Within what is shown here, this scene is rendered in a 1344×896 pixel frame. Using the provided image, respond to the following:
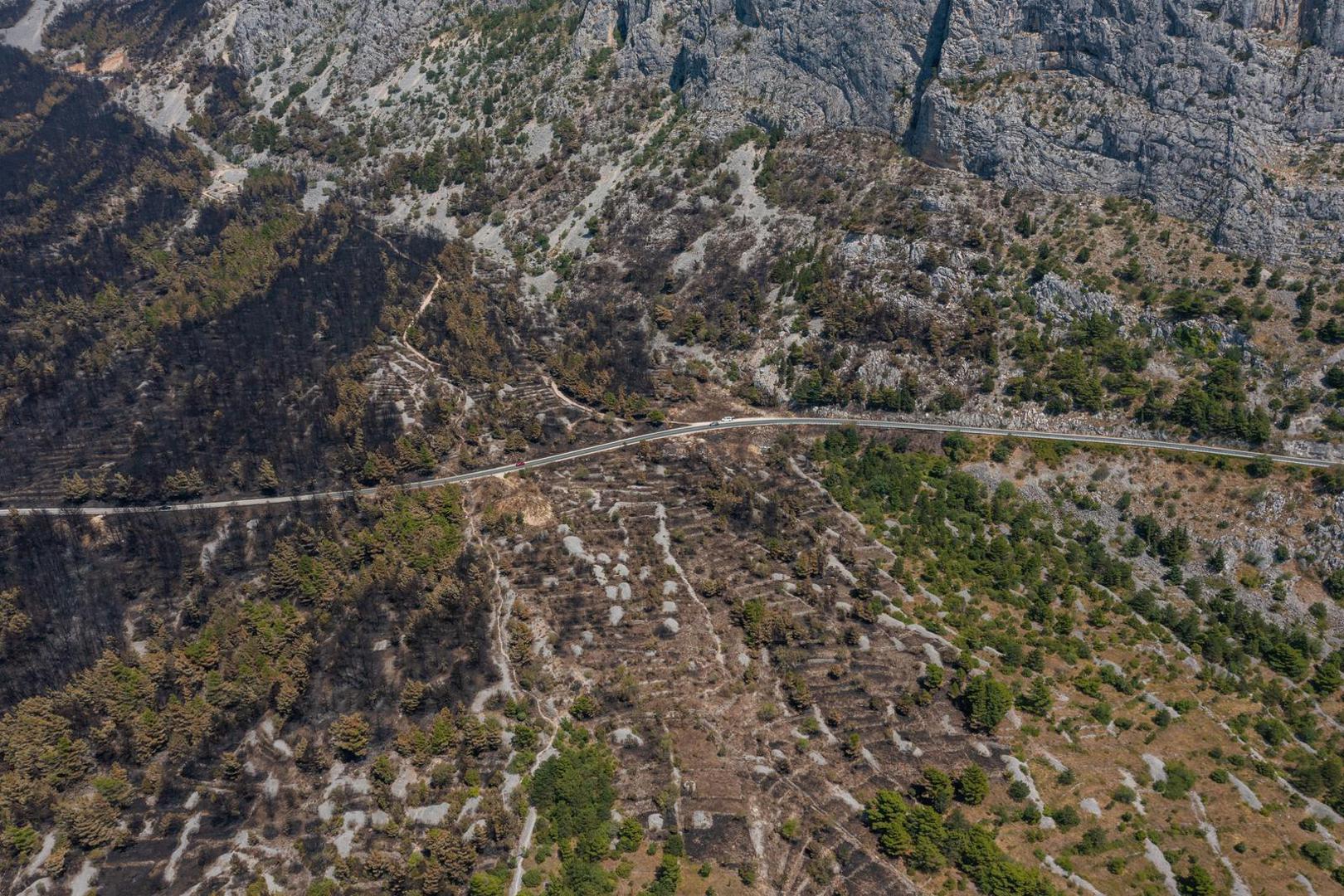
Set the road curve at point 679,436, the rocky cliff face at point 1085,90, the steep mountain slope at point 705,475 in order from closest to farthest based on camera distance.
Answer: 1. the steep mountain slope at point 705,475
2. the road curve at point 679,436
3. the rocky cliff face at point 1085,90

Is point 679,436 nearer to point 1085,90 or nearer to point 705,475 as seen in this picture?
point 705,475

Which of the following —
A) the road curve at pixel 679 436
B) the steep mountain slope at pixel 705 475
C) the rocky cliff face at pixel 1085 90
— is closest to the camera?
the steep mountain slope at pixel 705 475

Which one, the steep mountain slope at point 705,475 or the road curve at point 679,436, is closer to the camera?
the steep mountain slope at point 705,475

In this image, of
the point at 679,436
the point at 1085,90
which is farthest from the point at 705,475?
the point at 1085,90

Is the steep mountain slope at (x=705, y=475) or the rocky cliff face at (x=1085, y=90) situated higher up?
the rocky cliff face at (x=1085, y=90)

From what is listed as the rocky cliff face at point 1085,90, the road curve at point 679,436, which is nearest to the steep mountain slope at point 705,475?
the rocky cliff face at point 1085,90

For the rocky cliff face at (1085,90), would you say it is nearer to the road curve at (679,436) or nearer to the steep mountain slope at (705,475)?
the steep mountain slope at (705,475)

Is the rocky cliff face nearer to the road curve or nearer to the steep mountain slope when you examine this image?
the steep mountain slope
